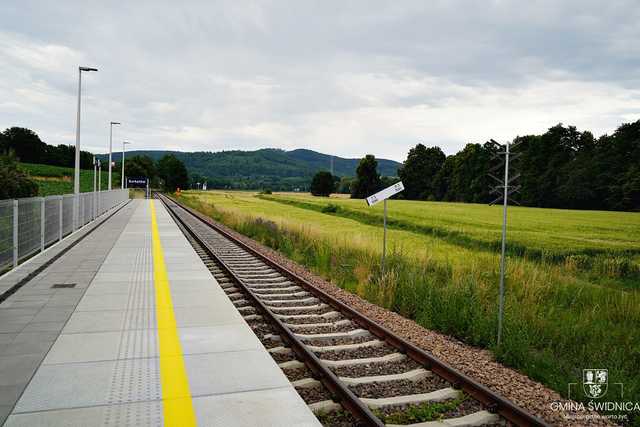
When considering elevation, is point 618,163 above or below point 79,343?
above

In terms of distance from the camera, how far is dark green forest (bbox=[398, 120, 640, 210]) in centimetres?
5250

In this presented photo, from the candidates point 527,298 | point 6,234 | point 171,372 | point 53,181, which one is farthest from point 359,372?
point 53,181

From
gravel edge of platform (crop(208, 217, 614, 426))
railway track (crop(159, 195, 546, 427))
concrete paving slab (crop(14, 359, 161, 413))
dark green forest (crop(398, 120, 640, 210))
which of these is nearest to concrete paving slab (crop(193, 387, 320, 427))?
railway track (crop(159, 195, 546, 427))

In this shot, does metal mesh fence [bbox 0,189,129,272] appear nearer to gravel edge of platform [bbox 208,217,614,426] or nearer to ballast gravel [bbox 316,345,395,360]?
gravel edge of platform [bbox 208,217,614,426]

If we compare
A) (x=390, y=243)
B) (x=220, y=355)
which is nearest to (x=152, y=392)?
(x=220, y=355)

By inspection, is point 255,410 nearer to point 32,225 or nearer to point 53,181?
point 32,225

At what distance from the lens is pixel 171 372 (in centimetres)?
A: 512

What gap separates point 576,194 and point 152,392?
6176 cm

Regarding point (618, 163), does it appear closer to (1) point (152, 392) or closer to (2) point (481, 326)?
(2) point (481, 326)

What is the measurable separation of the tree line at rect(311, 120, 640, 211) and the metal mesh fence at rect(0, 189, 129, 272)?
67.1 ft

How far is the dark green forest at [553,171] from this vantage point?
5250 cm

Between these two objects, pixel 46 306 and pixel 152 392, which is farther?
pixel 46 306

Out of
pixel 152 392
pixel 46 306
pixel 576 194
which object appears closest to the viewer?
pixel 152 392

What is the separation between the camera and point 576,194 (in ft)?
187
